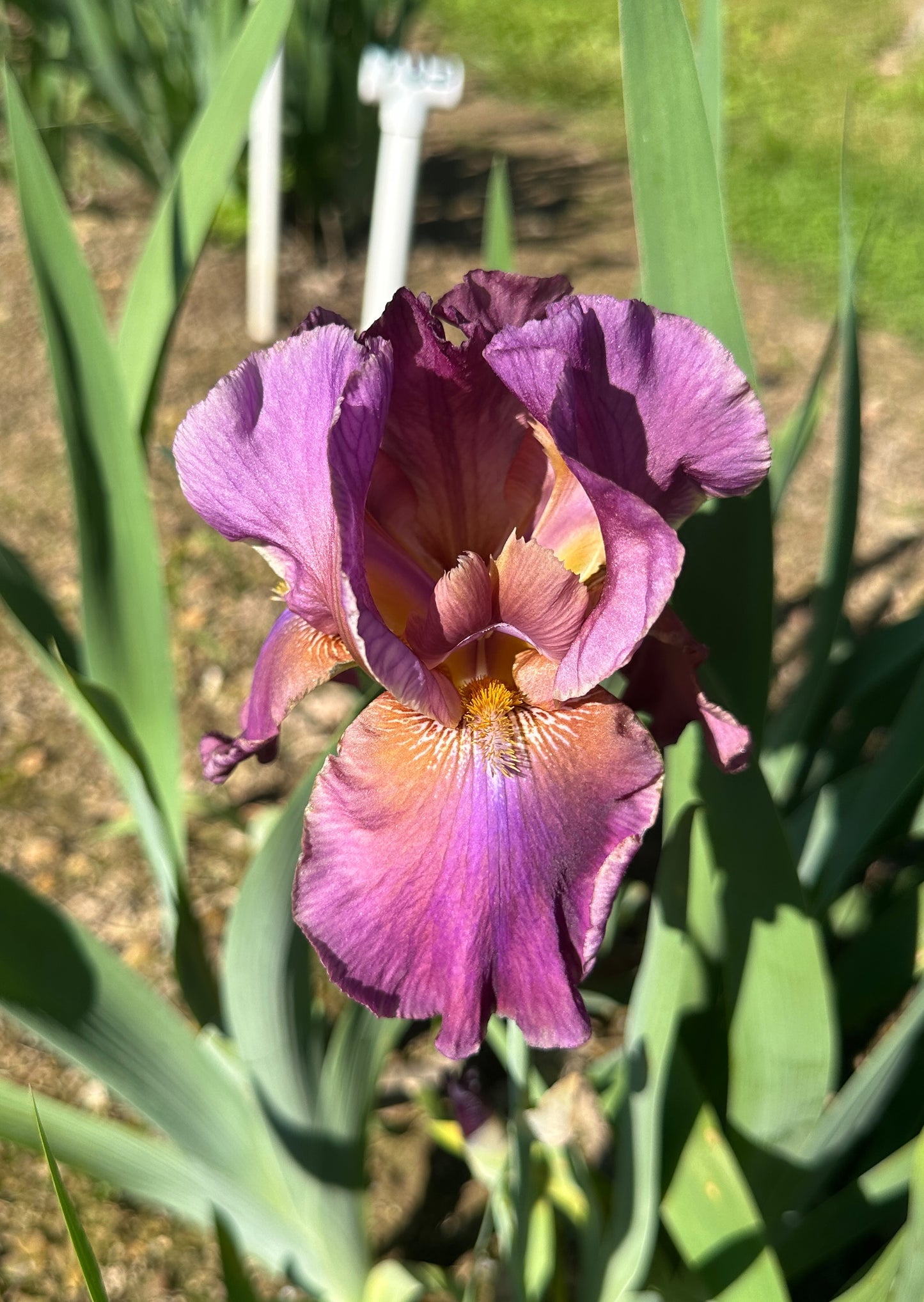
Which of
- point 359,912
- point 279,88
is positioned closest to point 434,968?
point 359,912

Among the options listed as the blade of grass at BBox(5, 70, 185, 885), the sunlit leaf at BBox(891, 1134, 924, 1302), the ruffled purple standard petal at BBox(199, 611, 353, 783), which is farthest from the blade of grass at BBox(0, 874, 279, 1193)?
the sunlit leaf at BBox(891, 1134, 924, 1302)

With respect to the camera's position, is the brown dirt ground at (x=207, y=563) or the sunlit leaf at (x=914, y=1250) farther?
the brown dirt ground at (x=207, y=563)

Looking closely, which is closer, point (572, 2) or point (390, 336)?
point (390, 336)

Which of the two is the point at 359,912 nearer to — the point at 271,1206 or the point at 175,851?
the point at 175,851

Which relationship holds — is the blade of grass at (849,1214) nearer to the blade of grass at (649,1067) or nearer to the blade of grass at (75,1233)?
the blade of grass at (649,1067)

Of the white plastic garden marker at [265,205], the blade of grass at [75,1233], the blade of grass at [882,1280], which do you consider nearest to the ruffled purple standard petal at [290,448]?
the blade of grass at [75,1233]

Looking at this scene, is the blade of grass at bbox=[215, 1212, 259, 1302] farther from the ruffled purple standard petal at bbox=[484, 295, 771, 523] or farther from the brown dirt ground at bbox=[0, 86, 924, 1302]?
the ruffled purple standard petal at bbox=[484, 295, 771, 523]
